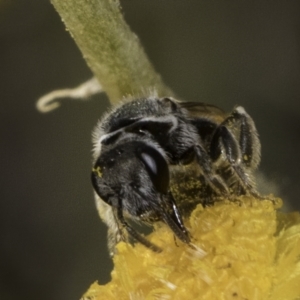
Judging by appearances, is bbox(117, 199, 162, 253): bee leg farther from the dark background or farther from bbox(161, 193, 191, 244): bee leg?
the dark background

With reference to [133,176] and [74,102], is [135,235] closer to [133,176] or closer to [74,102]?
[133,176]

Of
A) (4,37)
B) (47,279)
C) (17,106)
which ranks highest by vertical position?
(4,37)

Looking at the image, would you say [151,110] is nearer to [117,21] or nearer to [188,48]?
[117,21]

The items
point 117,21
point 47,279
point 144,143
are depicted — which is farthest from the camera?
point 47,279

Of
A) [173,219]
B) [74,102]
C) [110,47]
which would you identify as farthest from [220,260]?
[74,102]

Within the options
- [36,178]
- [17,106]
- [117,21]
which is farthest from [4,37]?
[117,21]

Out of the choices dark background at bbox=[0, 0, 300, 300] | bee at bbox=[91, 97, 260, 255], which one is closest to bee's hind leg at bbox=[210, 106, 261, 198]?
bee at bbox=[91, 97, 260, 255]
